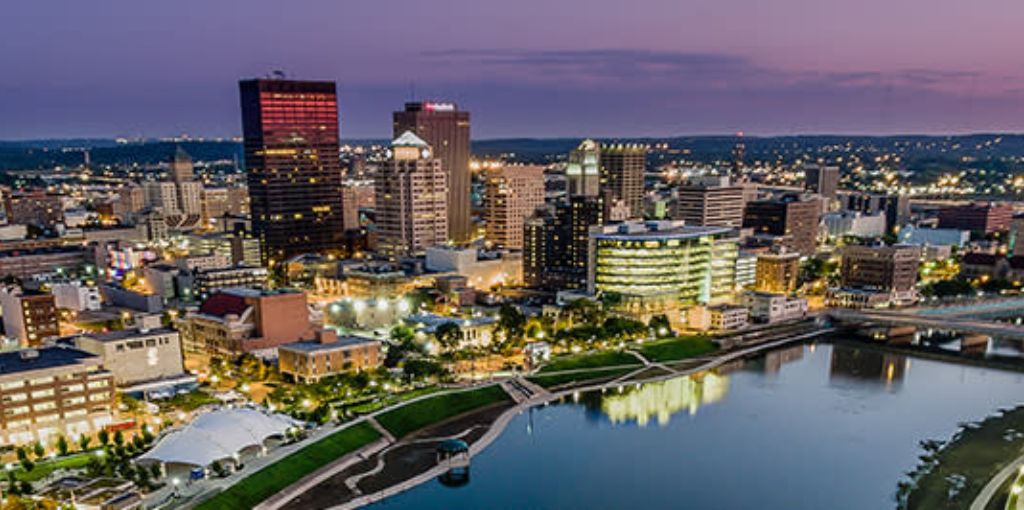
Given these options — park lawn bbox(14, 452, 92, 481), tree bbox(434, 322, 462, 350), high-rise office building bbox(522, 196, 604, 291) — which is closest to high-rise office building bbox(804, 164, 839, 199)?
high-rise office building bbox(522, 196, 604, 291)

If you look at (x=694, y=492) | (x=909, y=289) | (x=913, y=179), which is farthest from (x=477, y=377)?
(x=913, y=179)

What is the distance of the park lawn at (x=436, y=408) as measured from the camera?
45.6m

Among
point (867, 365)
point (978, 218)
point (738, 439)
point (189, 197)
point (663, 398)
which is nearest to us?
point (738, 439)

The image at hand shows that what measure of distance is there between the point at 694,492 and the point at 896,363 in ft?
109

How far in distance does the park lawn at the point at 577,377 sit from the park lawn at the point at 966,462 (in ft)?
71.1

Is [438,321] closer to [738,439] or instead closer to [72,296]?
[738,439]

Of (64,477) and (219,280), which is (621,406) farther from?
(219,280)

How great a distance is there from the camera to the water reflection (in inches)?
2313

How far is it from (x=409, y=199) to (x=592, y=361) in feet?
141

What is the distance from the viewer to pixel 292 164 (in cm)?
9931

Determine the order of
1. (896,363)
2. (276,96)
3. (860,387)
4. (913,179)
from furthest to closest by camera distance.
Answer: (913,179) → (276,96) → (896,363) → (860,387)

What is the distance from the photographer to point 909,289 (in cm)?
7931

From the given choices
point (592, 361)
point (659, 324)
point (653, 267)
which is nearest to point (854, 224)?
point (653, 267)

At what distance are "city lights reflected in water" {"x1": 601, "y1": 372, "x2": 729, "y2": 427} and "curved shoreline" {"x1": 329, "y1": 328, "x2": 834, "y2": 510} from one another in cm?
93
